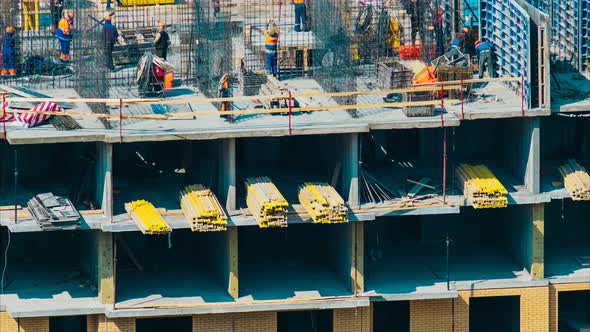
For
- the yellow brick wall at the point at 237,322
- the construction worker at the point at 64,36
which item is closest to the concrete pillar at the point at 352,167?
the yellow brick wall at the point at 237,322

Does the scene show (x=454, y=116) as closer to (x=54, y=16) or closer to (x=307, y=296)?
(x=307, y=296)

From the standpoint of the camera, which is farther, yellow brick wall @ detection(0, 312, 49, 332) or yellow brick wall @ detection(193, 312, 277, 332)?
yellow brick wall @ detection(193, 312, 277, 332)

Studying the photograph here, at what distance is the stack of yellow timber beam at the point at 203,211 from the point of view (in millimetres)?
60250

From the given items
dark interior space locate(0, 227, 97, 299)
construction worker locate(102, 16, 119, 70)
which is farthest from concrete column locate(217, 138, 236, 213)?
construction worker locate(102, 16, 119, 70)

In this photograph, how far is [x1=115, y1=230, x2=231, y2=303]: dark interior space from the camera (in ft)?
205

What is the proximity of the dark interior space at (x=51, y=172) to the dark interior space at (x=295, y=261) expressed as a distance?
4.98 metres

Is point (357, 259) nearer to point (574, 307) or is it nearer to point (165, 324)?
point (165, 324)

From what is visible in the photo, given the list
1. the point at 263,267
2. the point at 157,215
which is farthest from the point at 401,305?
the point at 157,215

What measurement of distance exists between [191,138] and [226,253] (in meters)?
3.52

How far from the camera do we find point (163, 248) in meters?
65.8

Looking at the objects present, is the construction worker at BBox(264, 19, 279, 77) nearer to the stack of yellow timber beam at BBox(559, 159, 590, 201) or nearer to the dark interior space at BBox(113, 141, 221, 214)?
the dark interior space at BBox(113, 141, 221, 214)

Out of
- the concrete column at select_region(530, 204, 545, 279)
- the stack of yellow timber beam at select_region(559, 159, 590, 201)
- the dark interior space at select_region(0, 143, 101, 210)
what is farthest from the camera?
the concrete column at select_region(530, 204, 545, 279)

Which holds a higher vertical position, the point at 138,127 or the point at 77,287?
the point at 138,127

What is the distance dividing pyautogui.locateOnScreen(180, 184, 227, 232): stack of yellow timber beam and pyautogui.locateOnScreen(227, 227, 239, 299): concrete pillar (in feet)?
3.17
